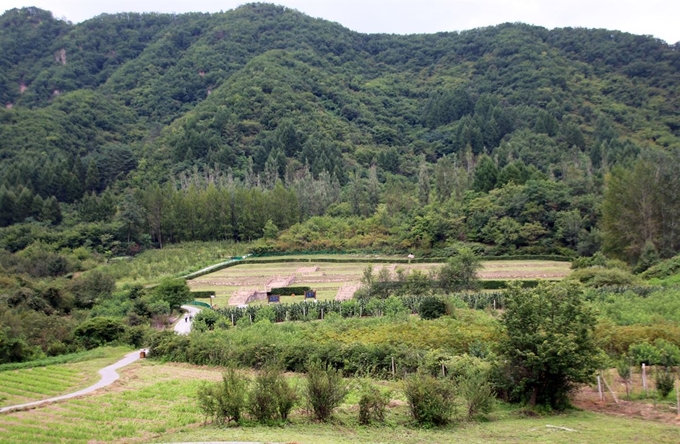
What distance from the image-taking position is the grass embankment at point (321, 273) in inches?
1699

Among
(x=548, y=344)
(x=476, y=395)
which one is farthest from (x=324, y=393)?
(x=548, y=344)

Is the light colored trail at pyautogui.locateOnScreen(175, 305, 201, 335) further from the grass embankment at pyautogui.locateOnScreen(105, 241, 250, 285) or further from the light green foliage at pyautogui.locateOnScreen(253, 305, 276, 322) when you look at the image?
the grass embankment at pyautogui.locateOnScreen(105, 241, 250, 285)

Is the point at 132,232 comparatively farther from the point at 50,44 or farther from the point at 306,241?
the point at 50,44

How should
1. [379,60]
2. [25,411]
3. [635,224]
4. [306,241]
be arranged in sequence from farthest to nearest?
[379,60]
[306,241]
[635,224]
[25,411]

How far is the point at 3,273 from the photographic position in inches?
1708

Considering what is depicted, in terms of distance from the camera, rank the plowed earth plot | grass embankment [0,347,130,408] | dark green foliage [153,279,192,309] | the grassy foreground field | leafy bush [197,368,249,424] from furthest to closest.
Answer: the plowed earth plot < dark green foliage [153,279,192,309] < grass embankment [0,347,130,408] < leafy bush [197,368,249,424] < the grassy foreground field

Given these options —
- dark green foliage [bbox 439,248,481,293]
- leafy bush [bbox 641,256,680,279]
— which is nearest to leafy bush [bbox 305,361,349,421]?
dark green foliage [bbox 439,248,481,293]

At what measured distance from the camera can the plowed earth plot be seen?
4224cm

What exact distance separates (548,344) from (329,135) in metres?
90.1

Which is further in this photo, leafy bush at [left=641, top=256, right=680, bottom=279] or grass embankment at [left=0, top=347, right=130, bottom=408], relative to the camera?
leafy bush at [left=641, top=256, right=680, bottom=279]

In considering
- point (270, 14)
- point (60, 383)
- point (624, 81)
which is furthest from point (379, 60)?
point (60, 383)

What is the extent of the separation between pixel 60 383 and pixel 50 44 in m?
148

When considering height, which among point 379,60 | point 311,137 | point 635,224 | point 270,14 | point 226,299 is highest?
point 270,14

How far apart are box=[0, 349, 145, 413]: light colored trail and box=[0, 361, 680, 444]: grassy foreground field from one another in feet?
2.64
